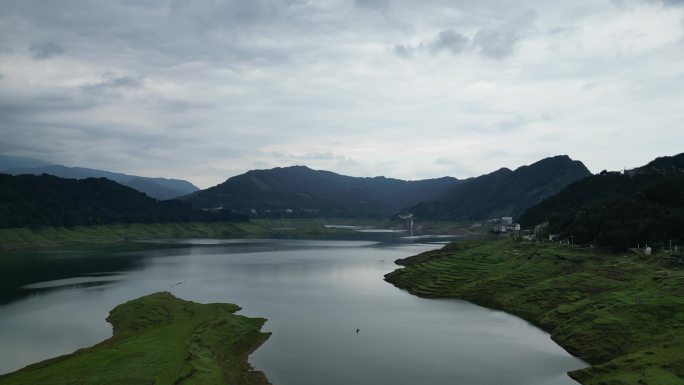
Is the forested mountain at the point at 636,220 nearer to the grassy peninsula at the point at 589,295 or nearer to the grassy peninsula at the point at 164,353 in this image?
the grassy peninsula at the point at 589,295

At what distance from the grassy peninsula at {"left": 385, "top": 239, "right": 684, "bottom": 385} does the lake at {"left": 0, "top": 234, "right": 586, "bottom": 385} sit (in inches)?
144

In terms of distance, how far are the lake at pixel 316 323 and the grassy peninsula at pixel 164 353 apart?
2.59 meters

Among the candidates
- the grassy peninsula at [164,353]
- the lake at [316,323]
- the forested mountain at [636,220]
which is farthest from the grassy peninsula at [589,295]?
the grassy peninsula at [164,353]

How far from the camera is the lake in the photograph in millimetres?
50156

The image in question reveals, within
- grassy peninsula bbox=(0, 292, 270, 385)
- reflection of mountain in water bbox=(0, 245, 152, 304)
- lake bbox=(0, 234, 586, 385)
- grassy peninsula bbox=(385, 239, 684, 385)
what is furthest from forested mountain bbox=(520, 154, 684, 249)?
reflection of mountain in water bbox=(0, 245, 152, 304)

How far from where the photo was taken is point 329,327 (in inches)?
2665

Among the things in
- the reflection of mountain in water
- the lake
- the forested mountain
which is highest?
the forested mountain

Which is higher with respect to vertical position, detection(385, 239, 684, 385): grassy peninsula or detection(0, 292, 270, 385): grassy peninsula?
detection(385, 239, 684, 385): grassy peninsula

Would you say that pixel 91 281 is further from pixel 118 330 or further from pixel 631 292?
pixel 631 292

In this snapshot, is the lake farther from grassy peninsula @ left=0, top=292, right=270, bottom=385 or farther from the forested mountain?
the forested mountain

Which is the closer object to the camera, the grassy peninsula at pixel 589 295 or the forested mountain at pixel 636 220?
the grassy peninsula at pixel 589 295

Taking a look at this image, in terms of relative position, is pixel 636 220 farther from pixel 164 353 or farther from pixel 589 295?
pixel 164 353

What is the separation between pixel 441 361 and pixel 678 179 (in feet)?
361

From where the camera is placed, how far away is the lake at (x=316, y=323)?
50156mm
